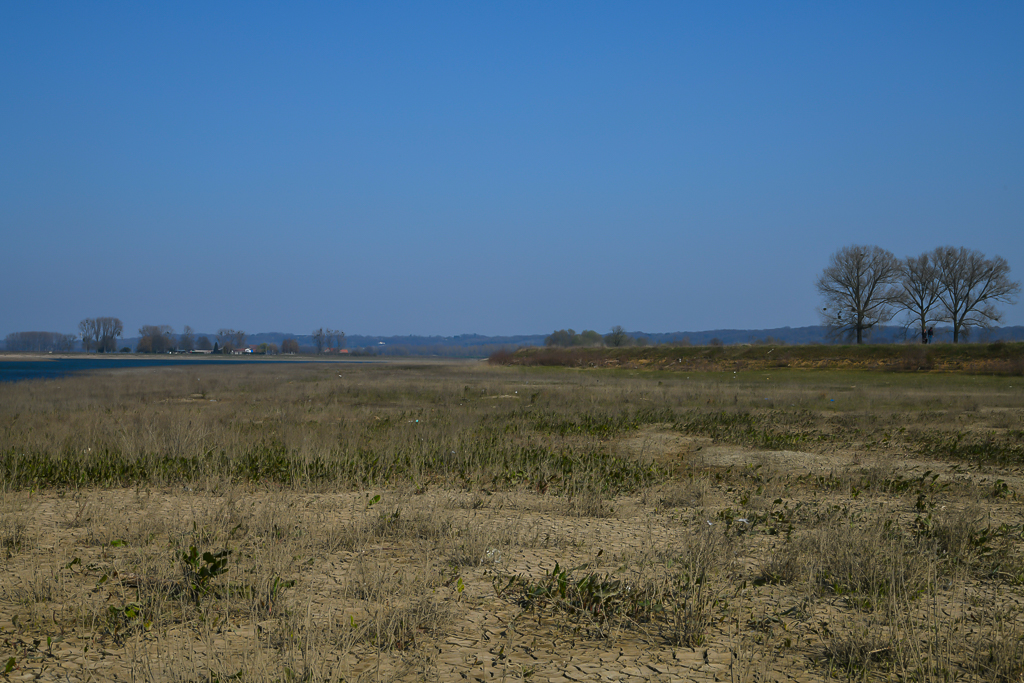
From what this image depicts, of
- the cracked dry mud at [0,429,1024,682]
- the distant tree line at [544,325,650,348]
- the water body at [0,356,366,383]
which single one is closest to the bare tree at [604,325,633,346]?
the distant tree line at [544,325,650,348]

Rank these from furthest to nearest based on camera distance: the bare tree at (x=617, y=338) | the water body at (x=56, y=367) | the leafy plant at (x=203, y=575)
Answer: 1. the bare tree at (x=617, y=338)
2. the water body at (x=56, y=367)
3. the leafy plant at (x=203, y=575)

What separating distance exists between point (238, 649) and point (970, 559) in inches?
265

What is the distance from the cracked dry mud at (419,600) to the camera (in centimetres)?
409

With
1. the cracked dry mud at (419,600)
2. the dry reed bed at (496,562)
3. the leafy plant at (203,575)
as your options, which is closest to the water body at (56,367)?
the dry reed bed at (496,562)

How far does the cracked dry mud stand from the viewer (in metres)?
4.09

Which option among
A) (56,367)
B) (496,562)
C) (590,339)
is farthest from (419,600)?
(590,339)

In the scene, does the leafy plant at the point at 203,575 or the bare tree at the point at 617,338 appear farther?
the bare tree at the point at 617,338

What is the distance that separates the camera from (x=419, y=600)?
16.1ft

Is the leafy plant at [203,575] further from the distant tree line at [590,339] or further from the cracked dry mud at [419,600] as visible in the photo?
the distant tree line at [590,339]

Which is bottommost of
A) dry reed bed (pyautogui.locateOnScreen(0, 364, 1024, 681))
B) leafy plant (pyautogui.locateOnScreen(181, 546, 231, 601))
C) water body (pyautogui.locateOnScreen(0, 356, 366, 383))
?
water body (pyautogui.locateOnScreen(0, 356, 366, 383))

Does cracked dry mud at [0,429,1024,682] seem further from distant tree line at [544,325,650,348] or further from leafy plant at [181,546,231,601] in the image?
distant tree line at [544,325,650,348]

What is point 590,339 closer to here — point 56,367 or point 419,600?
point 56,367

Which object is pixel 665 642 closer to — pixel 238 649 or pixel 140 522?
pixel 238 649

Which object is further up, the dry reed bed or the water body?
the dry reed bed
